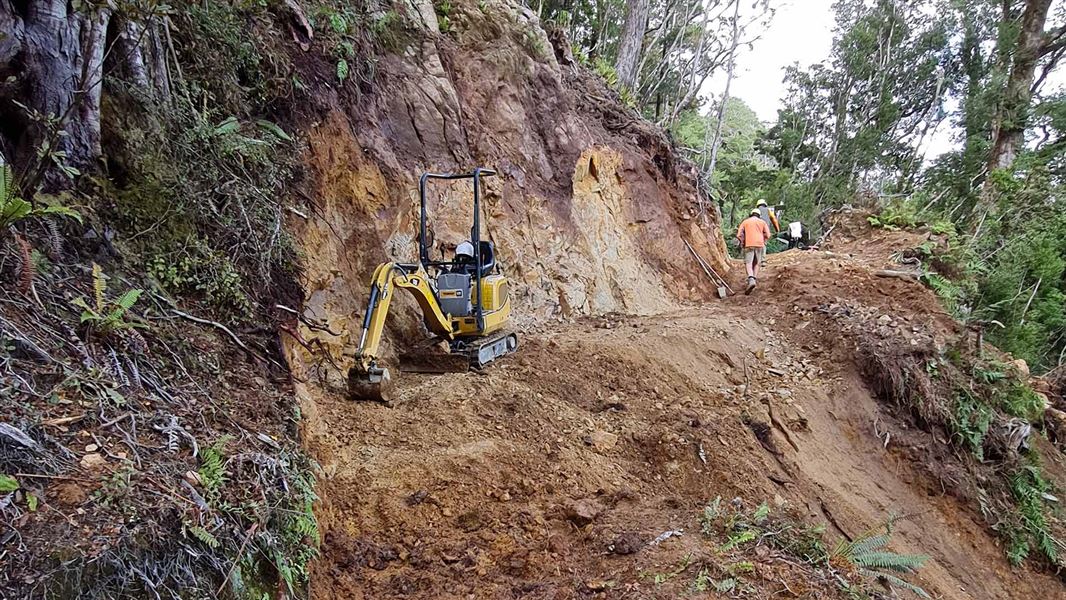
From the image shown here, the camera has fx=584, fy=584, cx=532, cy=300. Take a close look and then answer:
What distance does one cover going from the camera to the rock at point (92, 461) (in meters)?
2.44

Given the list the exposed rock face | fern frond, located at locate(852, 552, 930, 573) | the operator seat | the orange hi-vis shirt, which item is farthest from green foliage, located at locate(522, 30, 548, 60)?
fern frond, located at locate(852, 552, 930, 573)

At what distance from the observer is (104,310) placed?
323cm

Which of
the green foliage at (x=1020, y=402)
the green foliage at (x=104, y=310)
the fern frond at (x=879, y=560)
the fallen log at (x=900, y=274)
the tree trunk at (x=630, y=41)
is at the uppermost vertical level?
the tree trunk at (x=630, y=41)

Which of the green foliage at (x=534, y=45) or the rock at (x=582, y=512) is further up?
the green foliage at (x=534, y=45)

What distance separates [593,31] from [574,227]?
10683 mm

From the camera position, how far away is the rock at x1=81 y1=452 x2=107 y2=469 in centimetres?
244

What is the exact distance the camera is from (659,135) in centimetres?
1221

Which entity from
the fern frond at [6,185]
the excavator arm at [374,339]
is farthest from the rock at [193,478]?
the excavator arm at [374,339]

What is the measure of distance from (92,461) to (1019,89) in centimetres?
2219

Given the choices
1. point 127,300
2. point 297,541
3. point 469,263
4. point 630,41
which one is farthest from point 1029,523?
point 630,41

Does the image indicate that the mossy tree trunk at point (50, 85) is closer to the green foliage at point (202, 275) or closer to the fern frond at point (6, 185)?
the fern frond at point (6, 185)

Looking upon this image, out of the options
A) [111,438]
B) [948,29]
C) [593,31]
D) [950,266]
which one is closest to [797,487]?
[111,438]

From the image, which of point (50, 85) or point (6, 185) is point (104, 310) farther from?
point (50, 85)

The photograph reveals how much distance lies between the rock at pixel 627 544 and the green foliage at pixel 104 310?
312 centimetres
